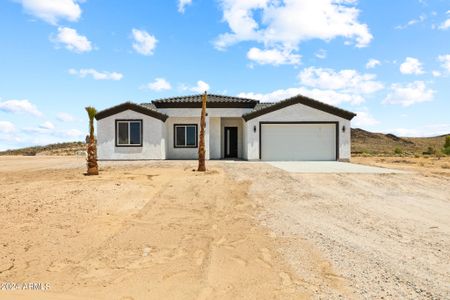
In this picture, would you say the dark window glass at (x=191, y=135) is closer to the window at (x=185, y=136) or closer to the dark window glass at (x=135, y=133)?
the window at (x=185, y=136)

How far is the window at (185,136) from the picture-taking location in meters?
24.0

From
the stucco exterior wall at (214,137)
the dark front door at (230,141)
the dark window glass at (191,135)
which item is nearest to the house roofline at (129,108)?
the dark window glass at (191,135)

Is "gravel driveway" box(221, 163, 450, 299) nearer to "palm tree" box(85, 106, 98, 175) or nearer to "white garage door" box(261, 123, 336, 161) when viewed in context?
"palm tree" box(85, 106, 98, 175)

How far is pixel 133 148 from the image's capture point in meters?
23.0

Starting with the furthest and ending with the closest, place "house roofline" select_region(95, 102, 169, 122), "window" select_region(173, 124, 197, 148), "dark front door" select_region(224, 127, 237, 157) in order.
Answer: "dark front door" select_region(224, 127, 237, 157) < "window" select_region(173, 124, 197, 148) < "house roofline" select_region(95, 102, 169, 122)

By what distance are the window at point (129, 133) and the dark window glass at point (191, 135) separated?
331 cm

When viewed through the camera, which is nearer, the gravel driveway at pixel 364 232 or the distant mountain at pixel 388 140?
the gravel driveway at pixel 364 232

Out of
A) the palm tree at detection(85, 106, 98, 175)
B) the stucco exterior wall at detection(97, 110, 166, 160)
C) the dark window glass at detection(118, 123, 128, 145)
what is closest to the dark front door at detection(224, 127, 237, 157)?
the stucco exterior wall at detection(97, 110, 166, 160)

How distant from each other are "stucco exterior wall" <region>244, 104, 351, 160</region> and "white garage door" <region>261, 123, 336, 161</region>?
408mm

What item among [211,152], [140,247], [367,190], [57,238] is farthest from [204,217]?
[211,152]

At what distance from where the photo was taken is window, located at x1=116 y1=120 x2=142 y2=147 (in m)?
23.0

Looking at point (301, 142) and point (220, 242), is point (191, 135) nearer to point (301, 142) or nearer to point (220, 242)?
point (301, 142)

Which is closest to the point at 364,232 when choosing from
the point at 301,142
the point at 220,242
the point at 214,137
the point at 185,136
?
the point at 220,242

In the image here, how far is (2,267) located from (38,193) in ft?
14.7
